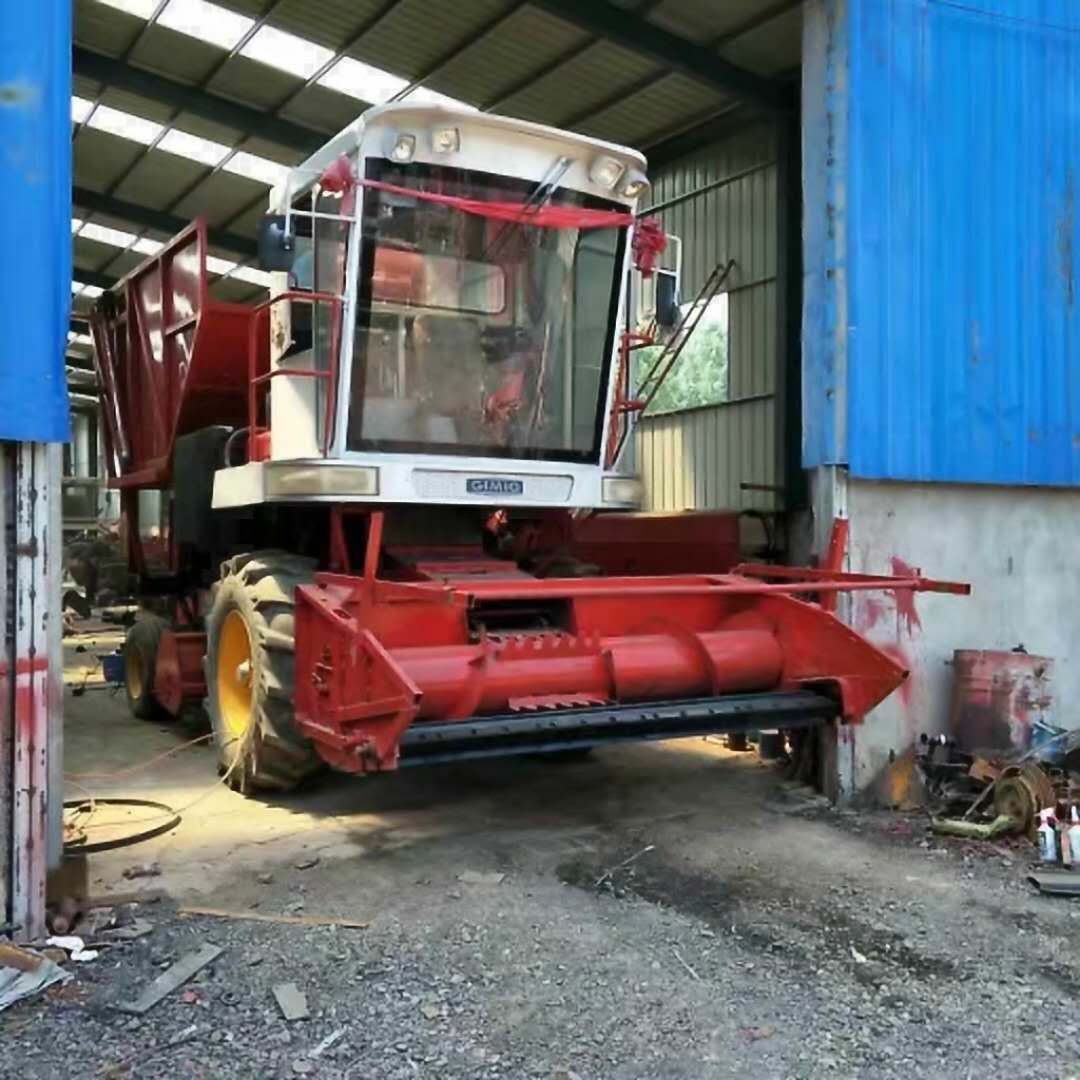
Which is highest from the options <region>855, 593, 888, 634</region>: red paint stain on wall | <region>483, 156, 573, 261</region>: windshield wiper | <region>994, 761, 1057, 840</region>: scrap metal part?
<region>483, 156, 573, 261</region>: windshield wiper

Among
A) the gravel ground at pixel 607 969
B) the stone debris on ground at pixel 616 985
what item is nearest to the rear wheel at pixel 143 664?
the gravel ground at pixel 607 969

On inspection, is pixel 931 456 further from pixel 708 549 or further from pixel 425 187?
pixel 425 187

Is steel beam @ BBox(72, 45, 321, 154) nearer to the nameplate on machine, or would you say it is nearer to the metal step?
the nameplate on machine

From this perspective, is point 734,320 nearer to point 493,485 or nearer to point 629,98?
point 629,98

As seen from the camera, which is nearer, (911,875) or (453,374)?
(911,875)

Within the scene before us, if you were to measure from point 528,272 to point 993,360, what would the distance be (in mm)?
2884

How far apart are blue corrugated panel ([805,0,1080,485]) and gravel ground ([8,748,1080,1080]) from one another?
237 cm

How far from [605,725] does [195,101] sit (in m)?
8.35

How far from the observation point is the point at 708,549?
802cm

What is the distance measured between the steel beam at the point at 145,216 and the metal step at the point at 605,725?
10757 millimetres

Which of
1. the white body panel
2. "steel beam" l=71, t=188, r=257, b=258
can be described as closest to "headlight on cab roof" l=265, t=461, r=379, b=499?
the white body panel

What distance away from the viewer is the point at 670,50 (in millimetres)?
7914

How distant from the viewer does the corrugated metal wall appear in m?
8.81

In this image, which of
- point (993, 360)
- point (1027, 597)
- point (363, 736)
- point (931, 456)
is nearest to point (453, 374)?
point (363, 736)
